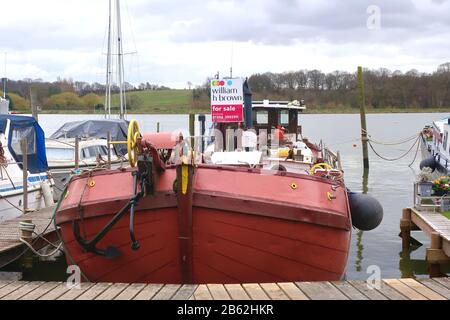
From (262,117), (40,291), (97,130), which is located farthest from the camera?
(97,130)

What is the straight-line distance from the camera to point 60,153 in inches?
867

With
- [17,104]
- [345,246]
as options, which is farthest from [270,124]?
[17,104]

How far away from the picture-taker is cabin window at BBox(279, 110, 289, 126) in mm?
19359

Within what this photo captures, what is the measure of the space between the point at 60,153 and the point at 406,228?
40.9 ft

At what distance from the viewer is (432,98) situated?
70062mm

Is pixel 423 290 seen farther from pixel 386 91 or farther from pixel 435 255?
pixel 386 91

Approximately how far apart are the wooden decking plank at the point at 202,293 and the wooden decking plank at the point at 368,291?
178cm

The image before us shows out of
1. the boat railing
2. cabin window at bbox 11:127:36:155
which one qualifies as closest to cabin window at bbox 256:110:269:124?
the boat railing

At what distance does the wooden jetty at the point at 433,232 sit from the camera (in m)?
11.5

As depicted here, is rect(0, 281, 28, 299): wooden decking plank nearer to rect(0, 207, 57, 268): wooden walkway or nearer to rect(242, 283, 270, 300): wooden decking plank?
rect(242, 283, 270, 300): wooden decking plank

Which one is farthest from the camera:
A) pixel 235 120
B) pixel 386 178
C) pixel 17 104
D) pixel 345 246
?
pixel 17 104

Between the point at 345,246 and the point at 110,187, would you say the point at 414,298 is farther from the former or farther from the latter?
the point at 110,187

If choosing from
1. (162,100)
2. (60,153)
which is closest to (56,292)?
(60,153)
